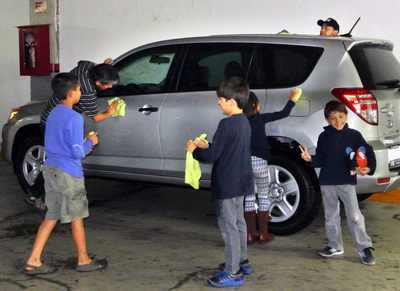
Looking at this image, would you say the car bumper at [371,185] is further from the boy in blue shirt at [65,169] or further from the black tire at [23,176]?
the black tire at [23,176]

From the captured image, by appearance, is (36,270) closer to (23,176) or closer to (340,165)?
(340,165)

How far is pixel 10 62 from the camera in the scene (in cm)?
1067

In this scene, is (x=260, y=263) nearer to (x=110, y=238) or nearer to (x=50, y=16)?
(x=110, y=238)

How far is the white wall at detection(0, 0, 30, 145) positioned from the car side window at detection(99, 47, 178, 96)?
479 cm

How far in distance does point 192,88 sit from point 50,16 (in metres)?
5.11

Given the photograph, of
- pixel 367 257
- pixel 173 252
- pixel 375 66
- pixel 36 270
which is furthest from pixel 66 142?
pixel 375 66

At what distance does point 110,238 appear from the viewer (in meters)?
5.34

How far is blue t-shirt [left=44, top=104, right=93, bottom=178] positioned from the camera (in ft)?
13.7

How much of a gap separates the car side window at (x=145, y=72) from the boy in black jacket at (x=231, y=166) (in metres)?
1.87

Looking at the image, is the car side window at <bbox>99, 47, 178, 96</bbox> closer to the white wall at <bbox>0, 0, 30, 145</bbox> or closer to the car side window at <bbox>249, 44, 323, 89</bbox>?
the car side window at <bbox>249, 44, 323, 89</bbox>

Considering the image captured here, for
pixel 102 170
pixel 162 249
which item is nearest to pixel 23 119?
pixel 102 170

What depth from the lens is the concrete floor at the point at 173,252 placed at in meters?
4.23

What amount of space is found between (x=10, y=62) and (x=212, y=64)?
6.04 metres

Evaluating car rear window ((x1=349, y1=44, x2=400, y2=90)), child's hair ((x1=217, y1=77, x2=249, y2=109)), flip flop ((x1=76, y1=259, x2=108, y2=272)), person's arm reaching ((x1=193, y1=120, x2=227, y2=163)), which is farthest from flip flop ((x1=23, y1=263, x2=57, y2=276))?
car rear window ((x1=349, y1=44, x2=400, y2=90))
